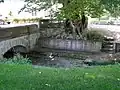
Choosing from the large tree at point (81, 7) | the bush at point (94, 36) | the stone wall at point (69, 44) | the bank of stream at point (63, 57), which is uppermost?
the large tree at point (81, 7)

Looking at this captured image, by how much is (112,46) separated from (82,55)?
2903 mm

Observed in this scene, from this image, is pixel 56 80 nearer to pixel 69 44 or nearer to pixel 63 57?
pixel 63 57

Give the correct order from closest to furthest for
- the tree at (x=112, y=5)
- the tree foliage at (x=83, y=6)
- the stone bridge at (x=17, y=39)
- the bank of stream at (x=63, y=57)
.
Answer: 1. the stone bridge at (x=17, y=39)
2. the bank of stream at (x=63, y=57)
3. the tree at (x=112, y=5)
4. the tree foliage at (x=83, y=6)

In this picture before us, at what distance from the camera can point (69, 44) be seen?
2611 cm

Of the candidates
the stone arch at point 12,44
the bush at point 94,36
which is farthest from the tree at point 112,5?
the stone arch at point 12,44

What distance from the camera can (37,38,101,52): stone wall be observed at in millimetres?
25359

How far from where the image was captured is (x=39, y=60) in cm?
2284

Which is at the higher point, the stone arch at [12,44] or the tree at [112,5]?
the tree at [112,5]

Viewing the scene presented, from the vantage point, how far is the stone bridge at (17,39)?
2069 cm

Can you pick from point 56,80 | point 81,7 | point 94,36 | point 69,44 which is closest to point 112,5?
point 81,7

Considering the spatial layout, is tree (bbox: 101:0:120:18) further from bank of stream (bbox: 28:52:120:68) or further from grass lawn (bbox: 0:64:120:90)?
grass lawn (bbox: 0:64:120:90)

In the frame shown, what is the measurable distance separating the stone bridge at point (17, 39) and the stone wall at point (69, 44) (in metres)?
0.96

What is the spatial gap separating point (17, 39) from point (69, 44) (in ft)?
16.8

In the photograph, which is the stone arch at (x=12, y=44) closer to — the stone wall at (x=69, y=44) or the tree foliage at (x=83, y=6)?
the stone wall at (x=69, y=44)
